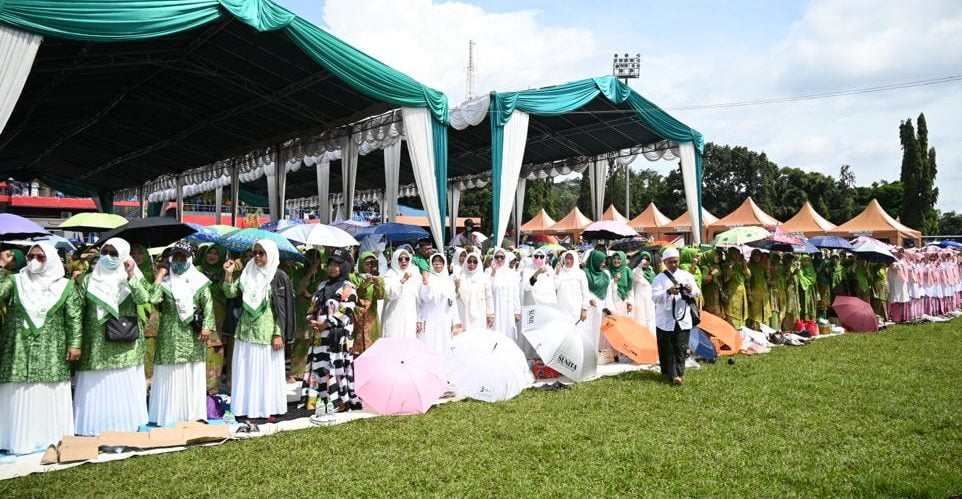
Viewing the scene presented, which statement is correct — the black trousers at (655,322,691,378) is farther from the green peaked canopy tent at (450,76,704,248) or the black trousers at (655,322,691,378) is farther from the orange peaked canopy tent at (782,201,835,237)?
the orange peaked canopy tent at (782,201,835,237)

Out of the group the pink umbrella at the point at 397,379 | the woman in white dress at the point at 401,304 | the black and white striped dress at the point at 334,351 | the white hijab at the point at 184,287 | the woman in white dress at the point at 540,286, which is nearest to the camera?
the white hijab at the point at 184,287

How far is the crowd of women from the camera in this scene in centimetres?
404

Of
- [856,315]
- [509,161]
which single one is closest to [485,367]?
[509,161]

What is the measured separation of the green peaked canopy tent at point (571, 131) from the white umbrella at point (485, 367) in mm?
5360

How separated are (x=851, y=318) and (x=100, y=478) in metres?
10.3

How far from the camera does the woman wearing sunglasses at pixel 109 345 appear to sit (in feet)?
13.9

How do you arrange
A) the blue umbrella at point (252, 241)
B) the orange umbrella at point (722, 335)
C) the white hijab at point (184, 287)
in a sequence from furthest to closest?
the orange umbrella at point (722, 335) < the blue umbrella at point (252, 241) < the white hijab at point (184, 287)

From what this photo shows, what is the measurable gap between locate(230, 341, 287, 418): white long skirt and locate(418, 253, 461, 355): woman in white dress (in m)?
1.68

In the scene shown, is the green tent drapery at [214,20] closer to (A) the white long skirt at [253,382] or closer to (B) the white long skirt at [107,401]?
(B) the white long skirt at [107,401]

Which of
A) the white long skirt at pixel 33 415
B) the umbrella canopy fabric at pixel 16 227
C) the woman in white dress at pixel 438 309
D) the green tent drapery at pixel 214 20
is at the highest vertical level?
the green tent drapery at pixel 214 20

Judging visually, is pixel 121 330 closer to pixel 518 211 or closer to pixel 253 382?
pixel 253 382

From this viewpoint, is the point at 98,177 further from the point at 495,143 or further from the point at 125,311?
the point at 125,311

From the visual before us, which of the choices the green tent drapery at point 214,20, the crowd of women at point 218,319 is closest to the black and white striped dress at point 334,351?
the crowd of women at point 218,319

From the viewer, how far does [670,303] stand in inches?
240
